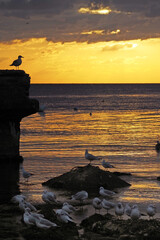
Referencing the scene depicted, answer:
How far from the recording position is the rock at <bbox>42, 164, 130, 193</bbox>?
966 inches

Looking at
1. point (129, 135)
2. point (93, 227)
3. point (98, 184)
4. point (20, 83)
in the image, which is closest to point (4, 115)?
point (20, 83)

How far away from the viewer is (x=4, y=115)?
110 feet

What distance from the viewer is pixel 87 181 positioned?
24750mm

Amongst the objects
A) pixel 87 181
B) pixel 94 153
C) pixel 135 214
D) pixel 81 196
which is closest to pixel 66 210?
pixel 81 196

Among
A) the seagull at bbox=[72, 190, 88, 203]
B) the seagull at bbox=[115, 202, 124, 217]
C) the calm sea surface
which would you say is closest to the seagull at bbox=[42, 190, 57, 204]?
the seagull at bbox=[72, 190, 88, 203]

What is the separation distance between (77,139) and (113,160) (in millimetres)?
14190

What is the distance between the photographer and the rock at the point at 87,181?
24.5 metres

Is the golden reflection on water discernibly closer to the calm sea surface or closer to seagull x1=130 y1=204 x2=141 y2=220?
the calm sea surface

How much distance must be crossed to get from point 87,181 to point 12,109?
34.8ft

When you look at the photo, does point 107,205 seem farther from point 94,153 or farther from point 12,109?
point 94,153

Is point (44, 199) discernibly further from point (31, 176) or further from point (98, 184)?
point (31, 176)

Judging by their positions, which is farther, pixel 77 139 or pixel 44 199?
pixel 77 139

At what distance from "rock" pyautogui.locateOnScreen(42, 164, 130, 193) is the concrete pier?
7.50 meters

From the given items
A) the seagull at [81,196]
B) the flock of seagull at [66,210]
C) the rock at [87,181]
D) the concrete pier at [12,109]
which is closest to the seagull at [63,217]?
the flock of seagull at [66,210]
